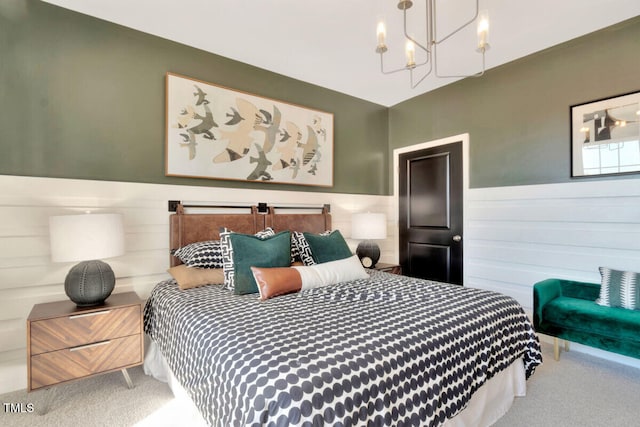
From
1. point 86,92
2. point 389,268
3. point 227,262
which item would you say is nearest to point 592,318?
point 389,268

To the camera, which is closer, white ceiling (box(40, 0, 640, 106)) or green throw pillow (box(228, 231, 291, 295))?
green throw pillow (box(228, 231, 291, 295))

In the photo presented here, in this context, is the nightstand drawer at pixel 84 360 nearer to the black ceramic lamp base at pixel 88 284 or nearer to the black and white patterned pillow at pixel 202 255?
the black ceramic lamp base at pixel 88 284

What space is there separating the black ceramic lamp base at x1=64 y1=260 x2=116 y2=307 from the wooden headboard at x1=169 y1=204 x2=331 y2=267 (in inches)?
24.2

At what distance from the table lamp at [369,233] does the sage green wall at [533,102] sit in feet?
3.68

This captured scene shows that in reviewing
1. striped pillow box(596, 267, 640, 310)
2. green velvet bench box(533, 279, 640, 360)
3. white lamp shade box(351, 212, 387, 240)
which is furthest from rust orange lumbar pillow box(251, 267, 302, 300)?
striped pillow box(596, 267, 640, 310)

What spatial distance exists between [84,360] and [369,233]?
8.92ft

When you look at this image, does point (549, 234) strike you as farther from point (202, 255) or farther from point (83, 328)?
point (83, 328)

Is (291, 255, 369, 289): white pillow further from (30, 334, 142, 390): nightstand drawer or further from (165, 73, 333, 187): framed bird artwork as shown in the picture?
(165, 73, 333, 187): framed bird artwork

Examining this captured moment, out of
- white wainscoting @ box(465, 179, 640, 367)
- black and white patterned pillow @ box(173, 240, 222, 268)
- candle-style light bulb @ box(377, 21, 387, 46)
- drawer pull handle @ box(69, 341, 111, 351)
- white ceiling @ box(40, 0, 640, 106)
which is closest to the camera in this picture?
candle-style light bulb @ box(377, 21, 387, 46)

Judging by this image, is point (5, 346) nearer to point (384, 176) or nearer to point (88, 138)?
point (88, 138)

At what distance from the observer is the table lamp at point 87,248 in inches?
77.2

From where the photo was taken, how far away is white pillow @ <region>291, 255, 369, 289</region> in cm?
217

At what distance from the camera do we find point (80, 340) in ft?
6.40

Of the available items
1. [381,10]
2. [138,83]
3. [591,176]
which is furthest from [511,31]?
[138,83]
